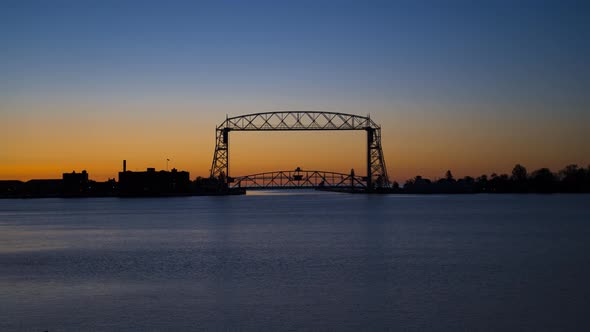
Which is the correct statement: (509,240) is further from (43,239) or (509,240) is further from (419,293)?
(43,239)

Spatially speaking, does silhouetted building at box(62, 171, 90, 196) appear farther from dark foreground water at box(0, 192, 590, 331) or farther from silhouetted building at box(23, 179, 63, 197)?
dark foreground water at box(0, 192, 590, 331)

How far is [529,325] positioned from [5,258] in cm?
1608

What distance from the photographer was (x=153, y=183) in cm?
10850

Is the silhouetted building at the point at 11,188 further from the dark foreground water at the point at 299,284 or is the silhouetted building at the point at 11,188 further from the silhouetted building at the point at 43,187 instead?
the dark foreground water at the point at 299,284

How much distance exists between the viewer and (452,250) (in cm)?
2267

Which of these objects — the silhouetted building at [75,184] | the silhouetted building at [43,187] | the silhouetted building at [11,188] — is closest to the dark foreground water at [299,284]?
the silhouetted building at [75,184]

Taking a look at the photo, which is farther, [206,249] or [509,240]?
[509,240]

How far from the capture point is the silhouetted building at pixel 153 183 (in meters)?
108

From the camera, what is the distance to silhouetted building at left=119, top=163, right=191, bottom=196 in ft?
353

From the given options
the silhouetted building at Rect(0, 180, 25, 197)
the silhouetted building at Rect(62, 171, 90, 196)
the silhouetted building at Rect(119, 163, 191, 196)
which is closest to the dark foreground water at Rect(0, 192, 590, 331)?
the silhouetted building at Rect(119, 163, 191, 196)

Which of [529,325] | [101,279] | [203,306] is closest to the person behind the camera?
[529,325]

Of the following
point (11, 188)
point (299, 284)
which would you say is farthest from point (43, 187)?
point (299, 284)

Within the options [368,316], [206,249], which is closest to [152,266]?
[206,249]

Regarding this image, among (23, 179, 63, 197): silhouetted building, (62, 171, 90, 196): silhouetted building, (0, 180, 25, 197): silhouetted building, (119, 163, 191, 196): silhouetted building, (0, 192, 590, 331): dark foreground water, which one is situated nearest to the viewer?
(0, 192, 590, 331): dark foreground water
